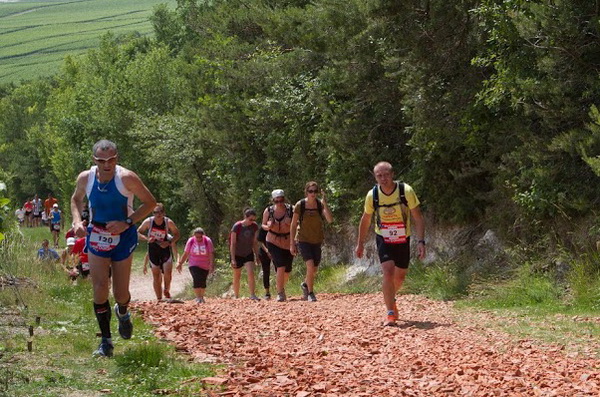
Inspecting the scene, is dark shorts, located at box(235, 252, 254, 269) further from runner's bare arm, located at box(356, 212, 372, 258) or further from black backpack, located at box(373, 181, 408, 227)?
black backpack, located at box(373, 181, 408, 227)

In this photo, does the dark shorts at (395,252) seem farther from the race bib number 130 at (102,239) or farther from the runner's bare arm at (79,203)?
the runner's bare arm at (79,203)

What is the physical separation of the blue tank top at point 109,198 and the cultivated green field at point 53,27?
3779 inches

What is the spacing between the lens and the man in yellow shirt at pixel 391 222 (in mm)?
12102

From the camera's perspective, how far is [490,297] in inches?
589

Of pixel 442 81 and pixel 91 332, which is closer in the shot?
pixel 91 332

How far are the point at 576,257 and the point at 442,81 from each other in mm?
4197

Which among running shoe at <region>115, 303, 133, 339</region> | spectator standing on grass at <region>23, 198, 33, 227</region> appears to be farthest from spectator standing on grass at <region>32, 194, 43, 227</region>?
running shoe at <region>115, 303, 133, 339</region>

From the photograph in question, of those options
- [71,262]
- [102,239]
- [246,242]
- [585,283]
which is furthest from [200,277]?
[102,239]

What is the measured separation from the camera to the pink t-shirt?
19109 mm

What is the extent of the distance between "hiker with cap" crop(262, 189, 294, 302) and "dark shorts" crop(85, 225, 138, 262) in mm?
7817

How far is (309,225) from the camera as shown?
16.6 m

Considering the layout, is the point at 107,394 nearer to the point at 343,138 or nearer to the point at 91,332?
the point at 91,332

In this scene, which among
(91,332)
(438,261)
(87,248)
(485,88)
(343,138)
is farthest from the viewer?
(343,138)

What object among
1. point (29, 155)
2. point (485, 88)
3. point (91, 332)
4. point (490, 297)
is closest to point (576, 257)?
point (490, 297)
